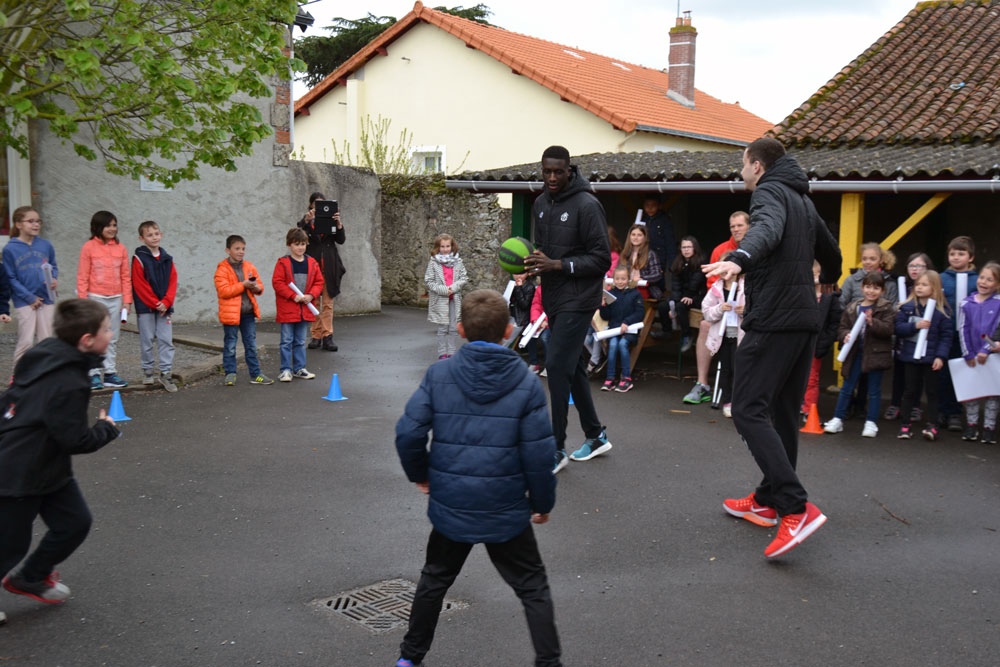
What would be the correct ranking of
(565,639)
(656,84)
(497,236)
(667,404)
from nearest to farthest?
1. (565,639)
2. (667,404)
3. (497,236)
4. (656,84)

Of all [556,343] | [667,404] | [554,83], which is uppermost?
[554,83]

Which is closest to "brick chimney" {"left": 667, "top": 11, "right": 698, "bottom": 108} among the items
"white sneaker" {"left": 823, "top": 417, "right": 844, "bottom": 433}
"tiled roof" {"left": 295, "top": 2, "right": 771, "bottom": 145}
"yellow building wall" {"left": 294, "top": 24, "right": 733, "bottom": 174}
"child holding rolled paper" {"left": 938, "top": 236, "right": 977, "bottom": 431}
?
"tiled roof" {"left": 295, "top": 2, "right": 771, "bottom": 145}

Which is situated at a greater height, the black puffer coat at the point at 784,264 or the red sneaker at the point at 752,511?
the black puffer coat at the point at 784,264

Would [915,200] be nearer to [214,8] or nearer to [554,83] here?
[214,8]

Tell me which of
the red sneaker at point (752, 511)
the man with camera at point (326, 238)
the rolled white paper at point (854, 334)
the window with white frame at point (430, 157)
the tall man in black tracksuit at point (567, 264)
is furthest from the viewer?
the window with white frame at point (430, 157)

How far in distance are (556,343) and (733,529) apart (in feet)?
5.62

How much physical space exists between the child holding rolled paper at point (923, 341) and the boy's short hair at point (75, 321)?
278 inches

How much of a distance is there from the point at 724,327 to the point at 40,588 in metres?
7.10

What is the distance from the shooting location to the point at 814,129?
14.5 m

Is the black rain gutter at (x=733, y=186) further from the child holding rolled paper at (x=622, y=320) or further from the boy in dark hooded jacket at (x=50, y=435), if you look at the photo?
the boy in dark hooded jacket at (x=50, y=435)

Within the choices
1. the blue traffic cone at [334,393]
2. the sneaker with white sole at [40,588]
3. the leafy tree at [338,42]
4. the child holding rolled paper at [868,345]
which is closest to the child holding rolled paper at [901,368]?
the child holding rolled paper at [868,345]

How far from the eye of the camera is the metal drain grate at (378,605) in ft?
14.4

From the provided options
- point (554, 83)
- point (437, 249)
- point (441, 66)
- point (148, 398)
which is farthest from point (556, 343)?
point (441, 66)

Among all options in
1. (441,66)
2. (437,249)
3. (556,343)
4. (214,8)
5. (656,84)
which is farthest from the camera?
(656,84)
